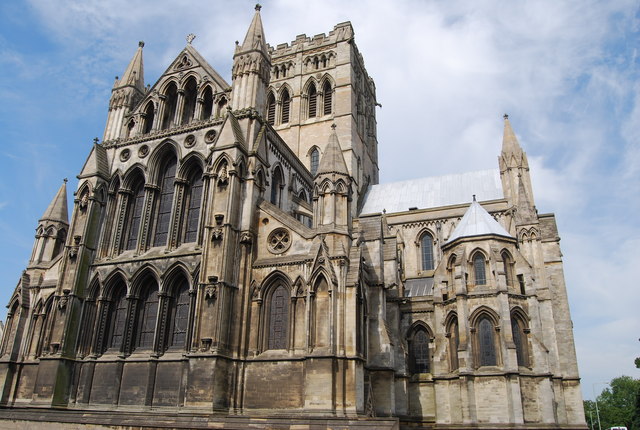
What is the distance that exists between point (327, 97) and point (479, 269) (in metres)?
21.4

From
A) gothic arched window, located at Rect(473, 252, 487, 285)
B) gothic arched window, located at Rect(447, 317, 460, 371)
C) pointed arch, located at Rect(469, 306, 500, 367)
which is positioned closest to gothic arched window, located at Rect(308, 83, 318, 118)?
gothic arched window, located at Rect(473, 252, 487, 285)

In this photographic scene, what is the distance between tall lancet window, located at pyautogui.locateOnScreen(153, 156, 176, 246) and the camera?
Result: 2473 cm

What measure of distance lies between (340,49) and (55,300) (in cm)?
3070

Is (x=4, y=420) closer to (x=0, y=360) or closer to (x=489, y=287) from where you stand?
(x=0, y=360)

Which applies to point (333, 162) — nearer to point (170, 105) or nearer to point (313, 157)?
point (170, 105)

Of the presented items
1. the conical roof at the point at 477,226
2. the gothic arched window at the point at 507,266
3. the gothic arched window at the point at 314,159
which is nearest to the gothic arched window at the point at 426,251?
the conical roof at the point at 477,226

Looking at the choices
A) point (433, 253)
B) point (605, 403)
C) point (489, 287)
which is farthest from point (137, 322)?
point (605, 403)

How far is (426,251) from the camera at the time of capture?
37.3m

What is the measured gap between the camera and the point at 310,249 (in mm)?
21156

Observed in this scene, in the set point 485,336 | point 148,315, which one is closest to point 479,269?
point 485,336

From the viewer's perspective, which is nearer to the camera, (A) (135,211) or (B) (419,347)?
(A) (135,211)

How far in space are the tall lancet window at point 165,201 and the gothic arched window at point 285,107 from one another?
19.4m

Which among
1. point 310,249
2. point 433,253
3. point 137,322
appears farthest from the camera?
point 433,253

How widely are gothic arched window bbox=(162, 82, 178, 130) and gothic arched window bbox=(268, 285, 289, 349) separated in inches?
459
